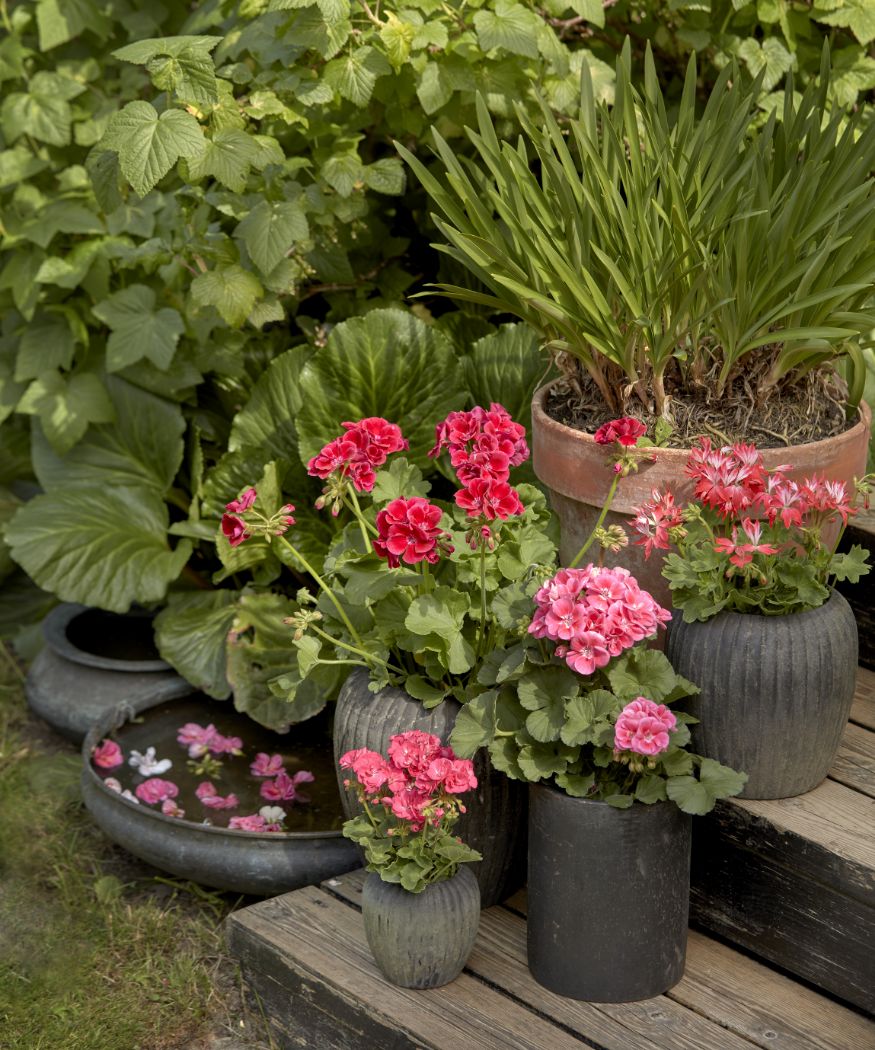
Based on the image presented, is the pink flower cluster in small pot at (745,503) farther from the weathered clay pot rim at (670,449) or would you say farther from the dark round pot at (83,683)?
the dark round pot at (83,683)

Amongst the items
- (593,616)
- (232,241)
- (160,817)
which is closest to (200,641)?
(160,817)

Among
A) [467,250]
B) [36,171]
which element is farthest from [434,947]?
[36,171]

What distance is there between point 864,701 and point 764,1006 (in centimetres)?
53

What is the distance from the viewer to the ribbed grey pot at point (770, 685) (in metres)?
1.78

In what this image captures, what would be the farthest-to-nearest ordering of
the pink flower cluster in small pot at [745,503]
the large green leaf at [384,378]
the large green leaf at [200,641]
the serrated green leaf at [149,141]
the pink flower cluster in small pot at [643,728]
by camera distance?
the large green leaf at [200,641] → the large green leaf at [384,378] → the serrated green leaf at [149,141] → the pink flower cluster in small pot at [745,503] → the pink flower cluster in small pot at [643,728]

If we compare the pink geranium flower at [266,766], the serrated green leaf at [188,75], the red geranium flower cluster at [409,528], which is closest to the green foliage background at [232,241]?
the serrated green leaf at [188,75]

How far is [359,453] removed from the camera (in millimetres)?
1901

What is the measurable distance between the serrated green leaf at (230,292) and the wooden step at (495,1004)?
102 cm

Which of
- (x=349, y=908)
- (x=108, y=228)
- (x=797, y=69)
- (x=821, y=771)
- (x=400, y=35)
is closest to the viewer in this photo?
(x=821, y=771)

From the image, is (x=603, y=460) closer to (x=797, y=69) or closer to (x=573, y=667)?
(x=573, y=667)

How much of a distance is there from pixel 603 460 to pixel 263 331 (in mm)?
1172

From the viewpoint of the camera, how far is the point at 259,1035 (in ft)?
6.70

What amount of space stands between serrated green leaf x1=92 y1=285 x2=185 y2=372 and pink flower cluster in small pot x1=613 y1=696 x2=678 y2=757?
54.9 inches

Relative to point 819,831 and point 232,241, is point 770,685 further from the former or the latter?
point 232,241
